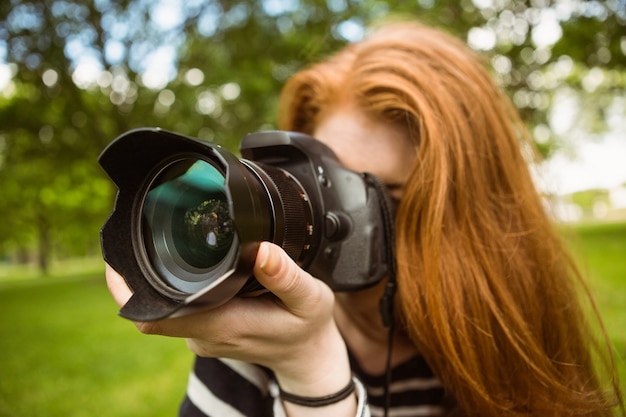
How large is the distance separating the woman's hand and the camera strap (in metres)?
0.18

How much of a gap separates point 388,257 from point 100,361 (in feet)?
9.31

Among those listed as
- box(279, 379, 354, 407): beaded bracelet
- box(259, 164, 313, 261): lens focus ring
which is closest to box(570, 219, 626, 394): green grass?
box(279, 379, 354, 407): beaded bracelet

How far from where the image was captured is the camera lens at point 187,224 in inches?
27.0

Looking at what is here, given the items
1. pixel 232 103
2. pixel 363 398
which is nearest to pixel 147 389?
pixel 363 398

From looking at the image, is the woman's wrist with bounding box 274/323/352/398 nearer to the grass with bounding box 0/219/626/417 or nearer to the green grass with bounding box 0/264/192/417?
the grass with bounding box 0/219/626/417

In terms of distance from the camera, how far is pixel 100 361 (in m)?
3.25

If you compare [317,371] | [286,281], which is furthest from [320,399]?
[286,281]

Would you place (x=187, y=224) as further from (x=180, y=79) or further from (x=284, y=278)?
(x=180, y=79)

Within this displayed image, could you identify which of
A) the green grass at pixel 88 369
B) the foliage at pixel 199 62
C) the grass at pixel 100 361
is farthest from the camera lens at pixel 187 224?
the foliage at pixel 199 62

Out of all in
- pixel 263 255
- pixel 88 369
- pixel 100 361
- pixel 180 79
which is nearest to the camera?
pixel 263 255

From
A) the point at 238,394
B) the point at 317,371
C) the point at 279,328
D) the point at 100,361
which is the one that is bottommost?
the point at 100,361

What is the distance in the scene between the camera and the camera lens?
2.25 ft

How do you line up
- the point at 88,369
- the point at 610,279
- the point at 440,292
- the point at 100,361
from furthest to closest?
the point at 610,279 → the point at 100,361 → the point at 88,369 → the point at 440,292

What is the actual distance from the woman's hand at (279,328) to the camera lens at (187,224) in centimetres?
6
